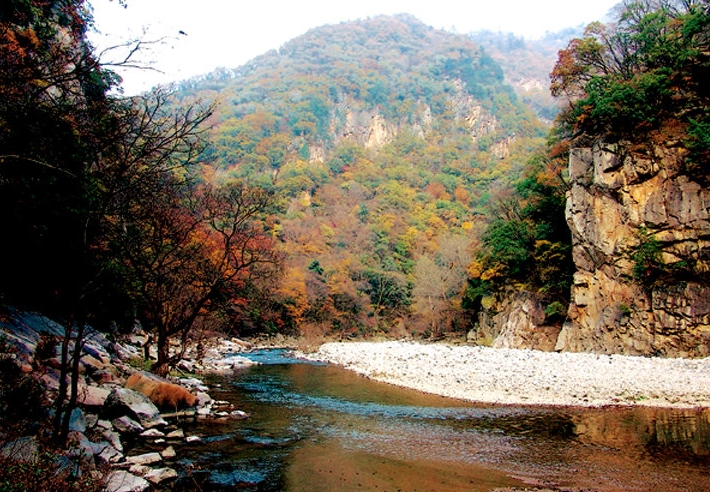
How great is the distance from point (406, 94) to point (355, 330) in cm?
9520

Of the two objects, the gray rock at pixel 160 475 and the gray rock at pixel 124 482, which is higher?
the gray rock at pixel 124 482

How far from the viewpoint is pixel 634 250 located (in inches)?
952

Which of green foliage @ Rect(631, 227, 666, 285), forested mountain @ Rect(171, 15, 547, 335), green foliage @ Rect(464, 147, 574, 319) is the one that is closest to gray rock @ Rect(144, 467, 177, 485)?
forested mountain @ Rect(171, 15, 547, 335)

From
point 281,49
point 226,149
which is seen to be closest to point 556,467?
point 226,149

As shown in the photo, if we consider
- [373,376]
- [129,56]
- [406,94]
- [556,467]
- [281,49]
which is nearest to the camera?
[129,56]

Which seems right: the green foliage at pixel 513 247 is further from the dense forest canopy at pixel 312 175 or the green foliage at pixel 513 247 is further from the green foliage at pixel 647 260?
the green foliage at pixel 647 260

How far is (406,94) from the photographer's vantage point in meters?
130

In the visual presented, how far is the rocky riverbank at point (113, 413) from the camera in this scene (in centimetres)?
636

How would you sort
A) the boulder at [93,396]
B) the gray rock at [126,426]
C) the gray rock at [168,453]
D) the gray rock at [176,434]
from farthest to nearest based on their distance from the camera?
1. the gray rock at [176,434]
2. the gray rock at [126,426]
3. the boulder at [93,396]
4. the gray rock at [168,453]

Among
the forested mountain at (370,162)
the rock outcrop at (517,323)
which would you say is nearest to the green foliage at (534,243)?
the rock outcrop at (517,323)

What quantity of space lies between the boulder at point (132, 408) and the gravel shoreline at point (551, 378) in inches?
380

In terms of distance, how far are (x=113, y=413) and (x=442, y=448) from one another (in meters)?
7.04

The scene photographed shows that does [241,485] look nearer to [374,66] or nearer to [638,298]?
[638,298]

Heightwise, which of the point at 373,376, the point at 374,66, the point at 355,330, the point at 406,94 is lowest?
the point at 355,330
